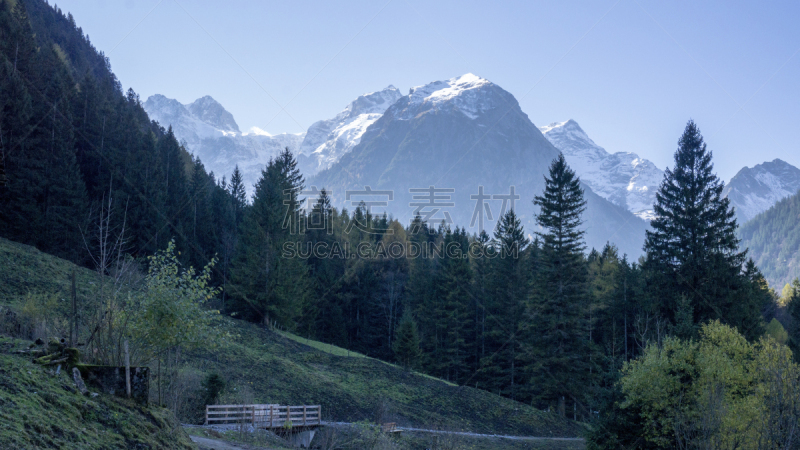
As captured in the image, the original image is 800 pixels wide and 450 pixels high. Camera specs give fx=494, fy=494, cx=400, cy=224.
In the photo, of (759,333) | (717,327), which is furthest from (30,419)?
(759,333)

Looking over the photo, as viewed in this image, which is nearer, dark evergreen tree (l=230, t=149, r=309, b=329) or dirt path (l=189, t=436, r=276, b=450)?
dirt path (l=189, t=436, r=276, b=450)

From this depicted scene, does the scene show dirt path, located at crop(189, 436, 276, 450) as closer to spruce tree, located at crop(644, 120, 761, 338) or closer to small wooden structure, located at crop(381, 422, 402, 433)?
small wooden structure, located at crop(381, 422, 402, 433)

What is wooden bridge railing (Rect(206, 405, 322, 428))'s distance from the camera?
18.6 m

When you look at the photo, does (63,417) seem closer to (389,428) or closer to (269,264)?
(389,428)

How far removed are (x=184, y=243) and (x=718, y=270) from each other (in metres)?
44.2

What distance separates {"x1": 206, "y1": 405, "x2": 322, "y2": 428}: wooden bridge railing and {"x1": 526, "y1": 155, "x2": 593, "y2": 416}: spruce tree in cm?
2201

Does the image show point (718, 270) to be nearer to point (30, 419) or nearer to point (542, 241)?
point (542, 241)

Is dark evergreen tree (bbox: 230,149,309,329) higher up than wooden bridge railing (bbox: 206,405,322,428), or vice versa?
dark evergreen tree (bbox: 230,149,309,329)

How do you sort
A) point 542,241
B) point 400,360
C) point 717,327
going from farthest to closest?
point 400,360 → point 542,241 → point 717,327

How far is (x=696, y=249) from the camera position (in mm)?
31203

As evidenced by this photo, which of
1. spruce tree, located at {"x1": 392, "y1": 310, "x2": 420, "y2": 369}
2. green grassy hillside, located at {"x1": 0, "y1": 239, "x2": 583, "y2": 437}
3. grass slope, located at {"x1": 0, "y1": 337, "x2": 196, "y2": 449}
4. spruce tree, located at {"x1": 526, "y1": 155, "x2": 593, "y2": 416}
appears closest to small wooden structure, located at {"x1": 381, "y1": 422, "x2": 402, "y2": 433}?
green grassy hillside, located at {"x1": 0, "y1": 239, "x2": 583, "y2": 437}

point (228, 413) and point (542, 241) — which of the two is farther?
point (542, 241)

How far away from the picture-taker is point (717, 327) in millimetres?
24344

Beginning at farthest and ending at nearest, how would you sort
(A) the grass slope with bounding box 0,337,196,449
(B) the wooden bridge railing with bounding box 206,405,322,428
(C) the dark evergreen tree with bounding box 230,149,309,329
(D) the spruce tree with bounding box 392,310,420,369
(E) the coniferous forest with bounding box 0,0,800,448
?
(C) the dark evergreen tree with bounding box 230,149,309,329
(D) the spruce tree with bounding box 392,310,420,369
(E) the coniferous forest with bounding box 0,0,800,448
(B) the wooden bridge railing with bounding box 206,405,322,428
(A) the grass slope with bounding box 0,337,196,449
